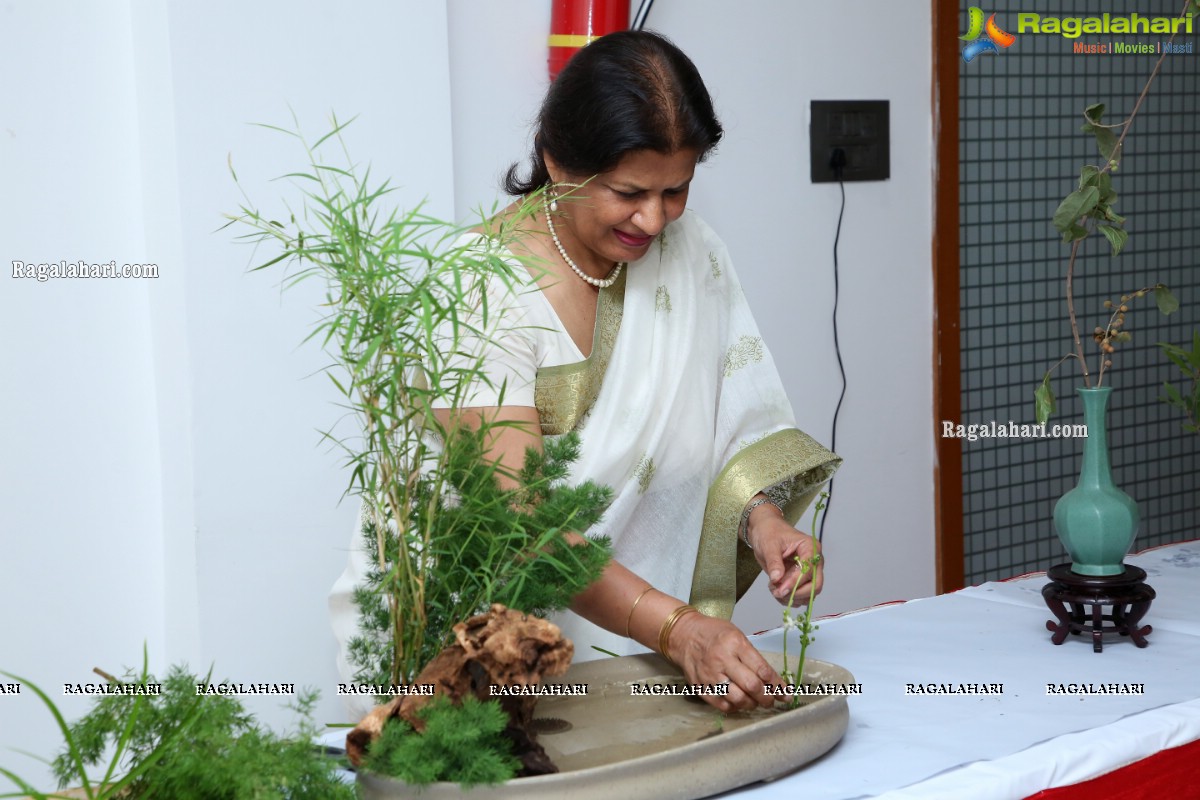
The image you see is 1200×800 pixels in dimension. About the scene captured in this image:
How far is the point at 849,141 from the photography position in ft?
9.41

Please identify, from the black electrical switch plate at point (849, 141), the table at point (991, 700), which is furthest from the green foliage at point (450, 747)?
the black electrical switch plate at point (849, 141)

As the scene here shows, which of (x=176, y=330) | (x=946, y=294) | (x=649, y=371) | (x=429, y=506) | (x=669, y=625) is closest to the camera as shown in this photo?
(x=429, y=506)

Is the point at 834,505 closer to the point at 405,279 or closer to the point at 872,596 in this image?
the point at 872,596

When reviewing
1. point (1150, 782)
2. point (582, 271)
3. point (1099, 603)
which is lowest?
point (1150, 782)

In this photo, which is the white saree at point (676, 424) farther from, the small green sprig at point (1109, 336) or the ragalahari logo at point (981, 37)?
the ragalahari logo at point (981, 37)

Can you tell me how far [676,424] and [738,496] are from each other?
13 centimetres

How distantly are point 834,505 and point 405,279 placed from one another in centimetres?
206

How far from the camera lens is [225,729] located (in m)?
0.94

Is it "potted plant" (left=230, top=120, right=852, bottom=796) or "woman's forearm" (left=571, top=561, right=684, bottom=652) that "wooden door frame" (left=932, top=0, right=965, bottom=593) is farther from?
"potted plant" (left=230, top=120, right=852, bottom=796)

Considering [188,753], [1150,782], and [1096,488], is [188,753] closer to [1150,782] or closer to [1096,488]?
[1150,782]

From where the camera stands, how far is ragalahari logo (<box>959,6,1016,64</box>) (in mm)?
3133

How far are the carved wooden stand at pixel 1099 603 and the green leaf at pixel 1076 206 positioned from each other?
0.47 m

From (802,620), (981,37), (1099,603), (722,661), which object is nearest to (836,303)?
(981,37)

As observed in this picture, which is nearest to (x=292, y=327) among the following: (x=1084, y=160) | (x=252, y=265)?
(x=252, y=265)
